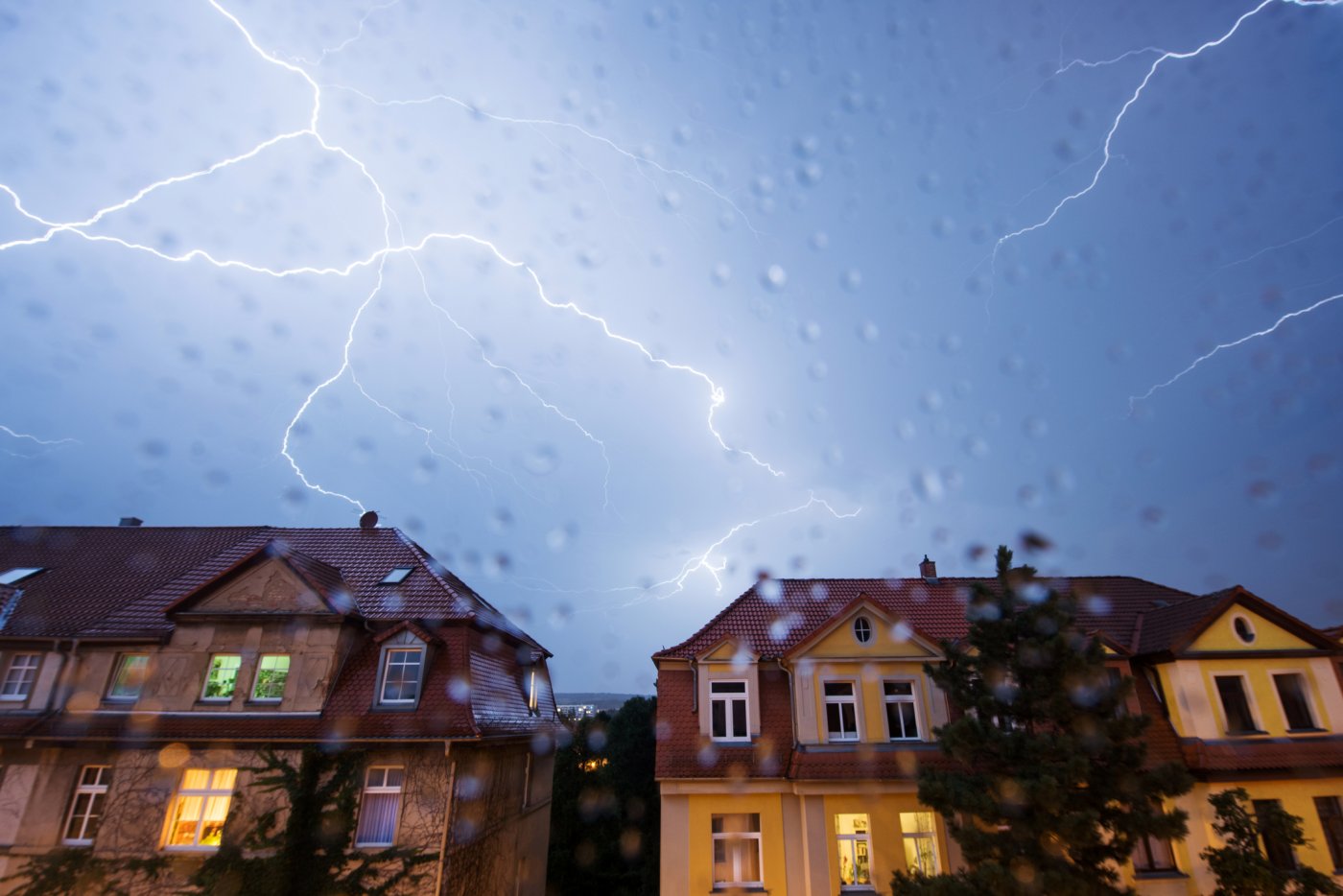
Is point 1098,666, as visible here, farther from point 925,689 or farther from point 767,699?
point 767,699

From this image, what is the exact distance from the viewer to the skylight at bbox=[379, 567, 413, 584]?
16938 millimetres

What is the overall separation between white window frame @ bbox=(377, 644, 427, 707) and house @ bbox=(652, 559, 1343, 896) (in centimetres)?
607

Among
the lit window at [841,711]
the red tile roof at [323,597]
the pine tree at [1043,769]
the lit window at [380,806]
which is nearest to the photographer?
the pine tree at [1043,769]

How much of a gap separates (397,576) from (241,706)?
4636 mm

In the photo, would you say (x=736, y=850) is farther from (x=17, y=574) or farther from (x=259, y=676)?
(x=17, y=574)

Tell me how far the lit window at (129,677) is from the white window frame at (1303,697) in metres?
27.7

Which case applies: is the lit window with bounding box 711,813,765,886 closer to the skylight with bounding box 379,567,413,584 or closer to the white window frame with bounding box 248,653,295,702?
the skylight with bounding box 379,567,413,584

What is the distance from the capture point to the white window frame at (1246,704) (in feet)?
46.9

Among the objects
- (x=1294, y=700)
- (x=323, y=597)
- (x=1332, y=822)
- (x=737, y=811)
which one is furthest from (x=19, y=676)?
(x=1294, y=700)

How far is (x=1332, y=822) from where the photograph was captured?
44.7 ft

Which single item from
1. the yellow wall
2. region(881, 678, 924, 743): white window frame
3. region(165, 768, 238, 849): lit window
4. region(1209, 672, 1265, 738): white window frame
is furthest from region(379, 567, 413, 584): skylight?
region(1209, 672, 1265, 738): white window frame

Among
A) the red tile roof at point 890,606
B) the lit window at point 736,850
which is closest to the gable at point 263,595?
the red tile roof at point 890,606

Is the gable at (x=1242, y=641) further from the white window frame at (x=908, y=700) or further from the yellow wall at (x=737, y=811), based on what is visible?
the yellow wall at (x=737, y=811)

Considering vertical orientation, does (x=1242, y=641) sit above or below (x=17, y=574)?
below
